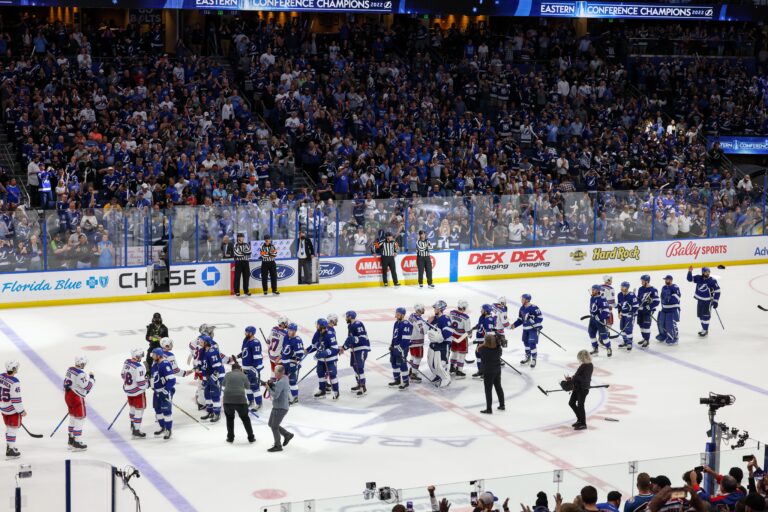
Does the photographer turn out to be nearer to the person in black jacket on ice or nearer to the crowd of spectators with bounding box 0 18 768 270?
the person in black jacket on ice

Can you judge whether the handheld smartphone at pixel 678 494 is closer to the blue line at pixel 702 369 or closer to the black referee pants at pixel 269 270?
the blue line at pixel 702 369

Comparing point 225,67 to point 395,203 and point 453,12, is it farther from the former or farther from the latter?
point 395,203

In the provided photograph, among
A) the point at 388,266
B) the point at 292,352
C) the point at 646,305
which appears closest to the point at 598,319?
the point at 646,305

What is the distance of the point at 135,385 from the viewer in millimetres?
16125

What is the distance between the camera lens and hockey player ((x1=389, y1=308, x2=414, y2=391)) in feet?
61.6

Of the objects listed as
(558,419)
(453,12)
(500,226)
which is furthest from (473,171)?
(558,419)

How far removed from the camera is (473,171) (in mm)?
32875

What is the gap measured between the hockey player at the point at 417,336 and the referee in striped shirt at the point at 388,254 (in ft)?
27.3

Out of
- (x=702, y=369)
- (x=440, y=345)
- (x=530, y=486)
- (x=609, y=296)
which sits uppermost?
(x=609, y=296)

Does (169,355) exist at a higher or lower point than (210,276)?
higher

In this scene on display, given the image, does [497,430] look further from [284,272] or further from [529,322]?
[284,272]

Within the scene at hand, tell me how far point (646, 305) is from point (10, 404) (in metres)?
12.0

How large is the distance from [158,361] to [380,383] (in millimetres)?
4597

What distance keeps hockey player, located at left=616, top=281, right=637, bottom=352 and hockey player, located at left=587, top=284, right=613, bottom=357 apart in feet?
1.72
